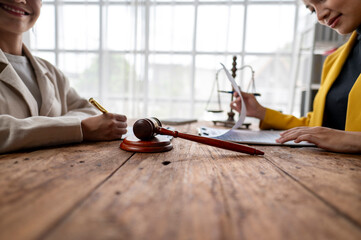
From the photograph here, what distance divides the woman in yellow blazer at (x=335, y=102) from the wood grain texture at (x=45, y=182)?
0.67 m

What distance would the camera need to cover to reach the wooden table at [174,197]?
309mm

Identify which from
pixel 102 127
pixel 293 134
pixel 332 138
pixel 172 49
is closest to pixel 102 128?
pixel 102 127

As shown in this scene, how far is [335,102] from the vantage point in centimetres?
128

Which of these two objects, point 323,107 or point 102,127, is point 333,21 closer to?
point 323,107

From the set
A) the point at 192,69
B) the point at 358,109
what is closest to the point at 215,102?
the point at 192,69

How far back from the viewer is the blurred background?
148 inches

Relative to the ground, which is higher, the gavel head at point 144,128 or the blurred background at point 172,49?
the blurred background at point 172,49

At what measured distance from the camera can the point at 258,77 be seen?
3.87 m

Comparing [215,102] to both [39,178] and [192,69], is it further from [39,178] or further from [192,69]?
[39,178]

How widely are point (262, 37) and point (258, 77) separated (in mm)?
602

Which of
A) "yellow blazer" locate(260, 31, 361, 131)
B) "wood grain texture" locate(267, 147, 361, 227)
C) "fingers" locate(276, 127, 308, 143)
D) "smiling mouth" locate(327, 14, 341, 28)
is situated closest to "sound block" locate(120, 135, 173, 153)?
"wood grain texture" locate(267, 147, 361, 227)

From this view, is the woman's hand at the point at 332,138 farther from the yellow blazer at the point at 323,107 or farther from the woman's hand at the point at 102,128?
the woman's hand at the point at 102,128

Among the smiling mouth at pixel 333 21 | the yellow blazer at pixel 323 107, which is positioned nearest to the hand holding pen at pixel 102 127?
the yellow blazer at pixel 323 107

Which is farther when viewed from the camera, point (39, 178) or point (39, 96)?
point (39, 96)
